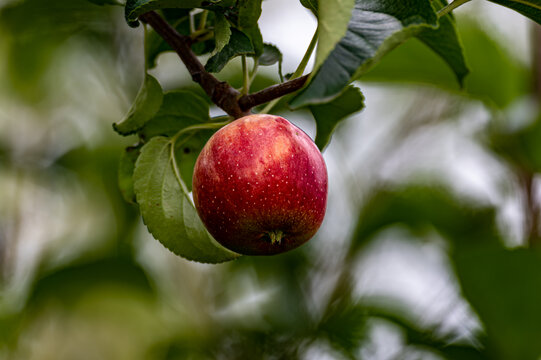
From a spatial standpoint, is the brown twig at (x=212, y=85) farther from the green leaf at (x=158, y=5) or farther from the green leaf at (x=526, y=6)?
the green leaf at (x=526, y=6)

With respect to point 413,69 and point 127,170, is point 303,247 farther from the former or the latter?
point 127,170

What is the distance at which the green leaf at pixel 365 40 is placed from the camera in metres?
0.44

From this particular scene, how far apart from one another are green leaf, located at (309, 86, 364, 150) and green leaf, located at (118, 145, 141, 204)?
21 centimetres

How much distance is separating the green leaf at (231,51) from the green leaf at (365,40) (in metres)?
0.10

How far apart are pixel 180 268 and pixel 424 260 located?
609mm

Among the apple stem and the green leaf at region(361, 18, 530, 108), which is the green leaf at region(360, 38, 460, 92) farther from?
the apple stem

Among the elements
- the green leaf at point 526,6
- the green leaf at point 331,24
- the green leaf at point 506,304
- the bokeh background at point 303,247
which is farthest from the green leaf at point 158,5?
the green leaf at point 506,304

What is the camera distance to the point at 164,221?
634 mm

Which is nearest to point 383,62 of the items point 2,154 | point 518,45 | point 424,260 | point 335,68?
point 424,260

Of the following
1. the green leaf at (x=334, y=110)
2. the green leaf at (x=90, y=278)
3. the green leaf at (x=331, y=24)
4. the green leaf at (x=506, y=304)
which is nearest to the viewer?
the green leaf at (x=331, y=24)

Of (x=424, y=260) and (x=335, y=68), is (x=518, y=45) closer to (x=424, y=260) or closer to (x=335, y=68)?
(x=424, y=260)

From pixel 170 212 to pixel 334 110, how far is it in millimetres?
203

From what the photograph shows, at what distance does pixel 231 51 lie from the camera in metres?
0.54

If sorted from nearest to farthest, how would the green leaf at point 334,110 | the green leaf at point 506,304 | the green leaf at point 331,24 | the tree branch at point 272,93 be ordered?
the green leaf at point 331,24 < the tree branch at point 272,93 < the green leaf at point 334,110 < the green leaf at point 506,304
